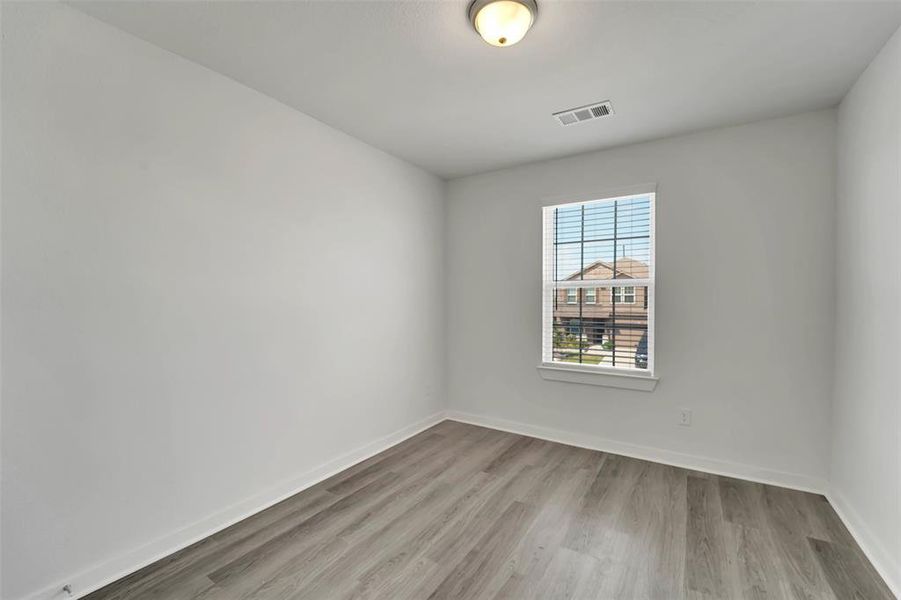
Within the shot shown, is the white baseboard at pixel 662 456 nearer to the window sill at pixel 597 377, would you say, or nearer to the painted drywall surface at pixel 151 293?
the window sill at pixel 597 377

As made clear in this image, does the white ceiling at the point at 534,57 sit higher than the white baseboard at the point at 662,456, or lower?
higher

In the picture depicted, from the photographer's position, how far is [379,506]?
2545 millimetres

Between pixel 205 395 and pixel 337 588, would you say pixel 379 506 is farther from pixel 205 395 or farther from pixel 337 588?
pixel 205 395

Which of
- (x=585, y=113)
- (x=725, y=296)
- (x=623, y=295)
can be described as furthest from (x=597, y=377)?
(x=585, y=113)

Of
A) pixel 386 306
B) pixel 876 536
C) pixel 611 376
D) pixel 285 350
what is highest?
pixel 386 306

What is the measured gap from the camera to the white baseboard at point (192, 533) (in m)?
1.77

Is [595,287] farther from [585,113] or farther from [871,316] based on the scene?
[871,316]

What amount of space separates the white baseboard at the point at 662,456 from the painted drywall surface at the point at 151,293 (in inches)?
59.7

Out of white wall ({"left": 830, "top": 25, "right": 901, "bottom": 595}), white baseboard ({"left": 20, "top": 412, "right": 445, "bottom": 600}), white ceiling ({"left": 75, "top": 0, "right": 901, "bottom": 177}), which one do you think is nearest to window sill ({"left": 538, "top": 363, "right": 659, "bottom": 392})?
white wall ({"left": 830, "top": 25, "right": 901, "bottom": 595})

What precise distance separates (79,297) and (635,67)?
2.98m

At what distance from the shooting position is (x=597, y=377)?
3473 millimetres

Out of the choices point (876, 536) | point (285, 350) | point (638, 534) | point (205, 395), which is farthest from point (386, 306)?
point (876, 536)

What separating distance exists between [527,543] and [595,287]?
216 cm

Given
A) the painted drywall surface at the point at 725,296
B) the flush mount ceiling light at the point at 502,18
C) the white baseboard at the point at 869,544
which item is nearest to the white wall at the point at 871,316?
the white baseboard at the point at 869,544
